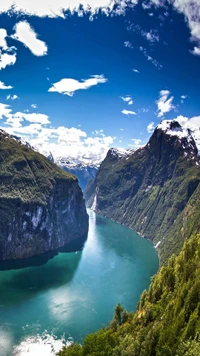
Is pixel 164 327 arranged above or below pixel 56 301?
above

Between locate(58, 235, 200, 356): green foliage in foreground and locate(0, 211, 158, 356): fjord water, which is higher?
locate(58, 235, 200, 356): green foliage in foreground

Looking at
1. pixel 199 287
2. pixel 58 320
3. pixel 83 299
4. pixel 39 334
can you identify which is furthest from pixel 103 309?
pixel 199 287

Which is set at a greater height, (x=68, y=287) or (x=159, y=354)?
(x=159, y=354)

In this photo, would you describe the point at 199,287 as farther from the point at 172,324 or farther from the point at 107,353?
the point at 107,353

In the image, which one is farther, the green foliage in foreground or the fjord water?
the fjord water

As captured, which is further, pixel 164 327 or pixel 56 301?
pixel 56 301
